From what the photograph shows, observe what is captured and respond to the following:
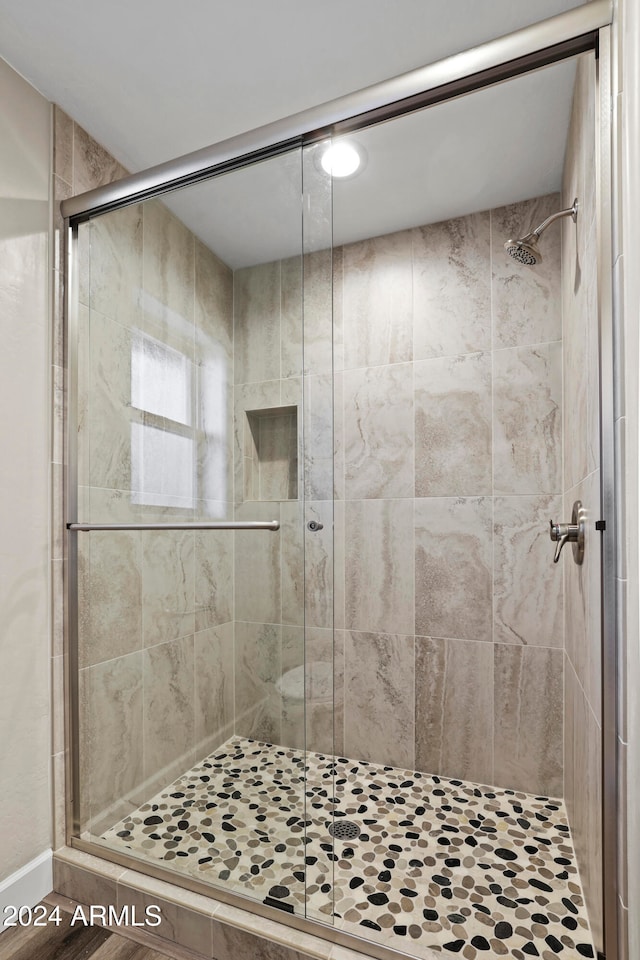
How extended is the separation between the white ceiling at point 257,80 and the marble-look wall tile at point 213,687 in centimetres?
95

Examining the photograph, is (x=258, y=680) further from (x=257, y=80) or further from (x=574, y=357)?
(x=257, y=80)

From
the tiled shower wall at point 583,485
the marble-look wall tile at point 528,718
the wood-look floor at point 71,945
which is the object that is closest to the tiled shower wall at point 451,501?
the marble-look wall tile at point 528,718

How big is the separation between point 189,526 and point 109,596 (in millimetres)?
362

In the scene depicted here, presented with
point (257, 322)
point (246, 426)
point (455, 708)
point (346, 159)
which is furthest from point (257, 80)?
point (455, 708)

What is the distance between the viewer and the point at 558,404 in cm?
193

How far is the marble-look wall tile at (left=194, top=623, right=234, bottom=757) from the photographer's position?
50.9 inches

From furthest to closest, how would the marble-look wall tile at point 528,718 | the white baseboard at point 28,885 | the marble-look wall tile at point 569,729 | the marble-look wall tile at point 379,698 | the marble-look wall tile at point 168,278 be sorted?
1. the marble-look wall tile at point 379,698
2. the marble-look wall tile at point 528,718
3. the marble-look wall tile at point 569,729
4. the marble-look wall tile at point 168,278
5. the white baseboard at point 28,885

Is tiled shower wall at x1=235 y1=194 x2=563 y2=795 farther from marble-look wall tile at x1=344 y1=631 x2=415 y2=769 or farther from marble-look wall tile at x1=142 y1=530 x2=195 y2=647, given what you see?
marble-look wall tile at x1=142 y1=530 x2=195 y2=647

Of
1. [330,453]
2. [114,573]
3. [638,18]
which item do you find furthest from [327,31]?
[114,573]

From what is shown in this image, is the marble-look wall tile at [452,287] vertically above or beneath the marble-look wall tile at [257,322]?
above

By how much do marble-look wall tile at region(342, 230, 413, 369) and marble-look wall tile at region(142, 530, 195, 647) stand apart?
1179 mm

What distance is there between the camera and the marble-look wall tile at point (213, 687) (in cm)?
129

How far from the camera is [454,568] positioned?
2.05 meters

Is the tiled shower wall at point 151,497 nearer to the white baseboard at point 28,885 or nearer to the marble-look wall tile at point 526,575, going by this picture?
the white baseboard at point 28,885
